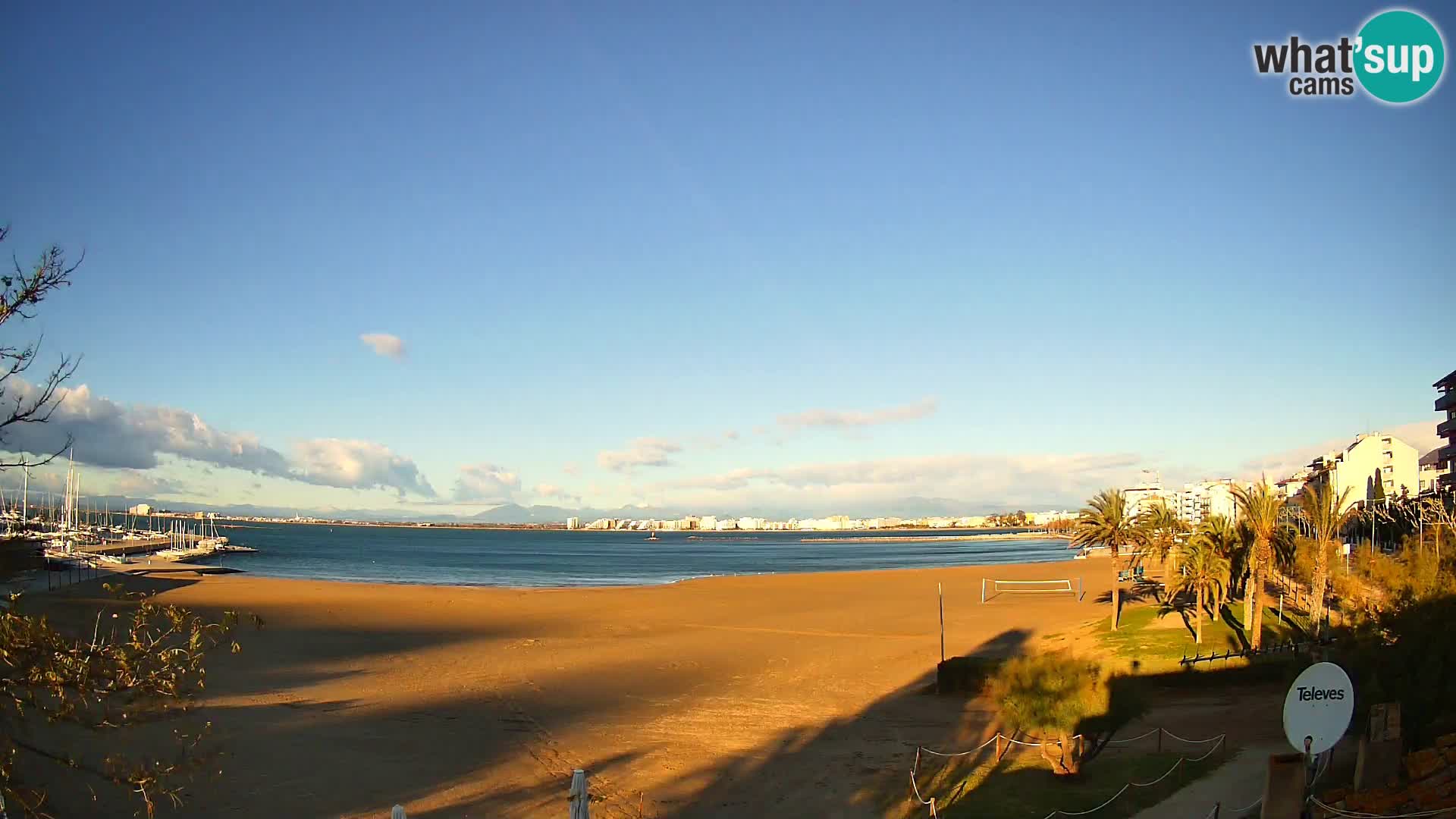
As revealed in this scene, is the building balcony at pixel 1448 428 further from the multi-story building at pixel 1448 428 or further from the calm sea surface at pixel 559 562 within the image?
the calm sea surface at pixel 559 562

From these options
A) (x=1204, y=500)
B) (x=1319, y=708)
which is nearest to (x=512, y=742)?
(x=1319, y=708)

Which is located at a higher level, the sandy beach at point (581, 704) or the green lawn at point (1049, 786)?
the green lawn at point (1049, 786)

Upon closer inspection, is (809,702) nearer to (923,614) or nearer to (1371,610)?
(1371,610)

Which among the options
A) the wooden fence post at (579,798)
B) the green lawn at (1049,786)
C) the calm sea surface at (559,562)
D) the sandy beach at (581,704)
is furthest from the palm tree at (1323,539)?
the calm sea surface at (559,562)

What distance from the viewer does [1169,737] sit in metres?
17.4

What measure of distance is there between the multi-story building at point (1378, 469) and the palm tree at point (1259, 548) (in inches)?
2247

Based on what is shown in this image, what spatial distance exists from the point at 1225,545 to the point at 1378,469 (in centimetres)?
6056

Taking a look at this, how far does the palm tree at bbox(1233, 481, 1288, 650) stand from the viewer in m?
25.8

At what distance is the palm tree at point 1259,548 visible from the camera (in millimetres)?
25781

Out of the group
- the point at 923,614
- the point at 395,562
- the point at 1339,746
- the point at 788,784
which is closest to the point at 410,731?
the point at 788,784

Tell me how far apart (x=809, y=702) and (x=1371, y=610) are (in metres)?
12.4

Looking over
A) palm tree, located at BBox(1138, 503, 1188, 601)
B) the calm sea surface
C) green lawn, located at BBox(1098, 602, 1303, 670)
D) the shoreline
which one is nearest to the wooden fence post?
green lawn, located at BBox(1098, 602, 1303, 670)

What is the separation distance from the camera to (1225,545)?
31.4 metres

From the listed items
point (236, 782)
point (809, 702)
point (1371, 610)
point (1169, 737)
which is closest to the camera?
point (236, 782)
